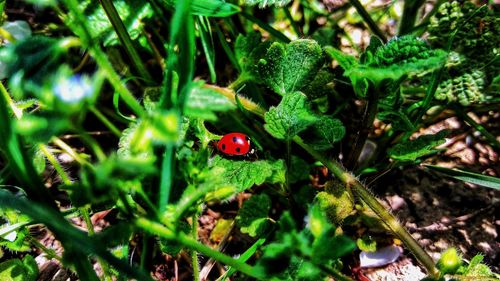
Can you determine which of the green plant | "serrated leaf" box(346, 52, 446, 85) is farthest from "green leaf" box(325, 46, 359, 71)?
"serrated leaf" box(346, 52, 446, 85)

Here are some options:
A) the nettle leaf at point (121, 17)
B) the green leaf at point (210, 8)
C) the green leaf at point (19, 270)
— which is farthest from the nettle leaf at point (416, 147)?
the green leaf at point (19, 270)

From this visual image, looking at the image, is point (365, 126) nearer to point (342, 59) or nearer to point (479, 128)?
point (342, 59)

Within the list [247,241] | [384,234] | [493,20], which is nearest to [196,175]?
[247,241]

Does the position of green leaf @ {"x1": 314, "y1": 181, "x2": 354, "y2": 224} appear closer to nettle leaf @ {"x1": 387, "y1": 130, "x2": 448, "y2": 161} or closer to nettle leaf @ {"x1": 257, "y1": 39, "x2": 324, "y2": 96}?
nettle leaf @ {"x1": 387, "y1": 130, "x2": 448, "y2": 161}

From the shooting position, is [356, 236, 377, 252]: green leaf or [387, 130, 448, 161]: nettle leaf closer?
[387, 130, 448, 161]: nettle leaf

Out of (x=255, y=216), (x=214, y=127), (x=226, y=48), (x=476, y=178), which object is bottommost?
(x=255, y=216)

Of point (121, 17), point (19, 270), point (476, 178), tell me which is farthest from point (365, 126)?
point (19, 270)
